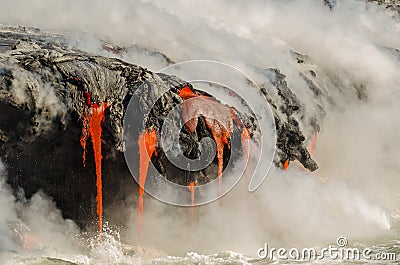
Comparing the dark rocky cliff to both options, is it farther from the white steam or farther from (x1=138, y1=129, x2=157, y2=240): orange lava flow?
the white steam

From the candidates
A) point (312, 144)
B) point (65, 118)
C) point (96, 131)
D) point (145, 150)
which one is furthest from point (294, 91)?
point (65, 118)

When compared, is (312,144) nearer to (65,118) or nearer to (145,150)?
(145,150)

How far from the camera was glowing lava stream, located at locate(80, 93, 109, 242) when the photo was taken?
17.0 m

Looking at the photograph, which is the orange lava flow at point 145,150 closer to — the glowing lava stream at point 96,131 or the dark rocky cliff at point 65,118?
the dark rocky cliff at point 65,118

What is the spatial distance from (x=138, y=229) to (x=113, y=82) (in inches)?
171

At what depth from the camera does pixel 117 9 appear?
2559 centimetres

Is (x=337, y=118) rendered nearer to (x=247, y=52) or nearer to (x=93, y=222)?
(x=247, y=52)

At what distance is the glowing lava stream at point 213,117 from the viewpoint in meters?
18.9

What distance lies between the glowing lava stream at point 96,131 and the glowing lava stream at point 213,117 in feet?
8.68

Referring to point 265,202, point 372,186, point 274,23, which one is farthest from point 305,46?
point 265,202

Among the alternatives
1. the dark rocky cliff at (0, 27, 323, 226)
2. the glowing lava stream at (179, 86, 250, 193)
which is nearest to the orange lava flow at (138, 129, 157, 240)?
the dark rocky cliff at (0, 27, 323, 226)

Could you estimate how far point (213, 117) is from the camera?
19.6m

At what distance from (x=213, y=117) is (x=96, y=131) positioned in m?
4.05

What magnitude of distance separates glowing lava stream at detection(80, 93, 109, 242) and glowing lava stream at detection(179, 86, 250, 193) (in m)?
2.65
